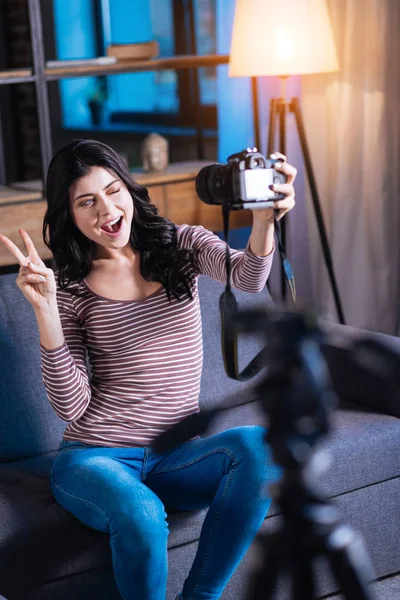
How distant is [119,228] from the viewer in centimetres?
170

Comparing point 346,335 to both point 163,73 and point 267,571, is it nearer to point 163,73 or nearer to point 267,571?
point 267,571

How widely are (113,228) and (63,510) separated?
548 millimetres

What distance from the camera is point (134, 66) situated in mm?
3049

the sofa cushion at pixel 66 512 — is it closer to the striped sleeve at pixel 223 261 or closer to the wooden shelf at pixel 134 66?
the striped sleeve at pixel 223 261

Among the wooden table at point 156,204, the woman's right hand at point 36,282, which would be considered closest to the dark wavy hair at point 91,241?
the woman's right hand at point 36,282

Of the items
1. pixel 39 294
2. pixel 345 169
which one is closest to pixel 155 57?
pixel 345 169

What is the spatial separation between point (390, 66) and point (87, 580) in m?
2.08

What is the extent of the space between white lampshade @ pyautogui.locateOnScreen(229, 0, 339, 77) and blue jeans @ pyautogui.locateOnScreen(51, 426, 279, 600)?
1.53m

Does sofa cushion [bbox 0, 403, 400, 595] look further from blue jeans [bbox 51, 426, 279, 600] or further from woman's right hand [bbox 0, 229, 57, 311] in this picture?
woman's right hand [bbox 0, 229, 57, 311]

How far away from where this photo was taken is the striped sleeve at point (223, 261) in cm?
169

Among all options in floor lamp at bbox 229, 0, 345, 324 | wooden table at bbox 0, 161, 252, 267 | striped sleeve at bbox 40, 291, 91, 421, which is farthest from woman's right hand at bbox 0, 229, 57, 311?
floor lamp at bbox 229, 0, 345, 324

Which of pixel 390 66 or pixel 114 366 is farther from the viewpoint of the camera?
pixel 390 66

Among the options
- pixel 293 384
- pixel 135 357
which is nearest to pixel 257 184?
pixel 135 357

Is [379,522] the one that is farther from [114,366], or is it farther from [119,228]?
[119,228]
